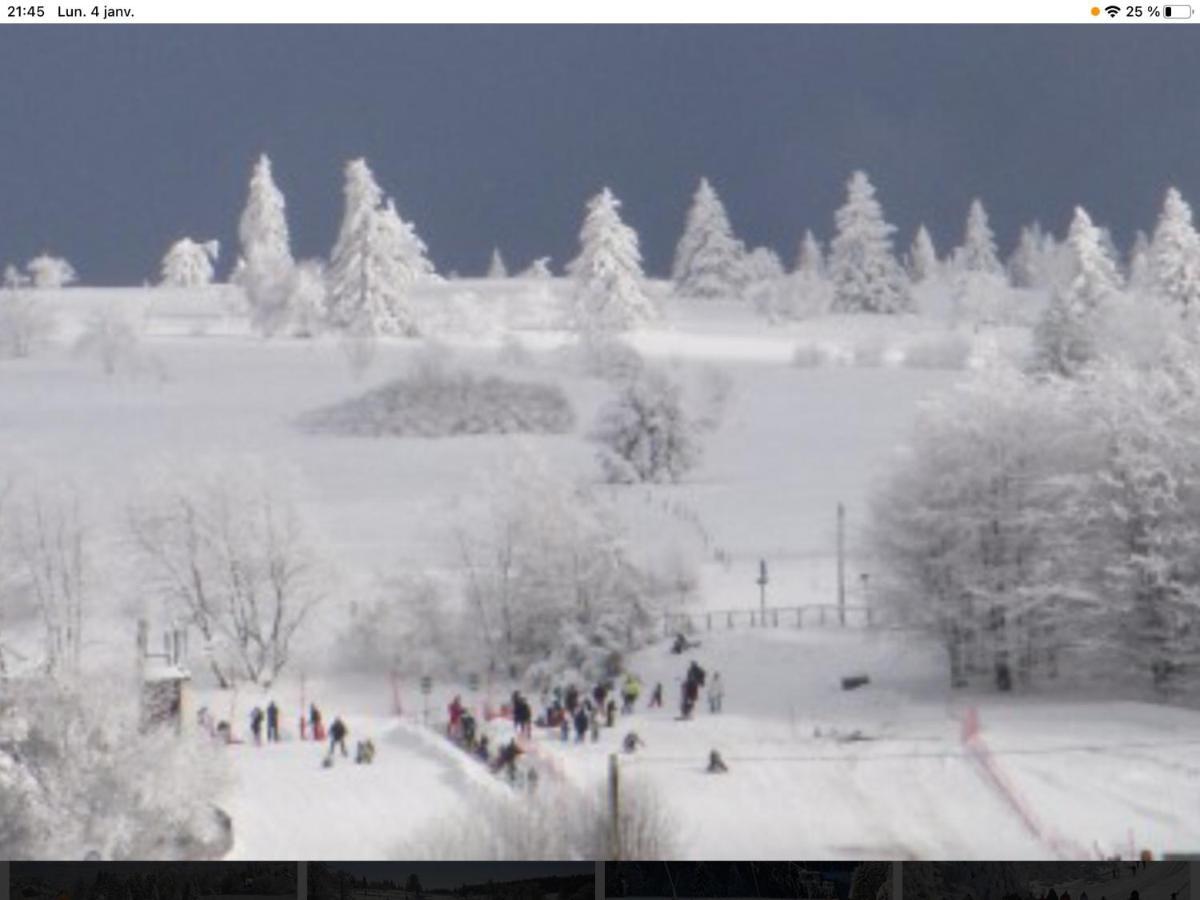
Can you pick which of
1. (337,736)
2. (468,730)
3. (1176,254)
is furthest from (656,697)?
(1176,254)

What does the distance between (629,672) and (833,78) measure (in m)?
1.99

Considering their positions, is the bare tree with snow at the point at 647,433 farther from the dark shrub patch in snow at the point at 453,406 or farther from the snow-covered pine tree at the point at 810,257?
the snow-covered pine tree at the point at 810,257

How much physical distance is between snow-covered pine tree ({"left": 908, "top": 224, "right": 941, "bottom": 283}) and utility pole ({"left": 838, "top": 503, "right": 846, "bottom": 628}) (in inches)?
31.5

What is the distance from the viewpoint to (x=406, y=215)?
7016 millimetres

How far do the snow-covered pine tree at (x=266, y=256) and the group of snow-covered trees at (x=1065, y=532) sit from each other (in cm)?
206

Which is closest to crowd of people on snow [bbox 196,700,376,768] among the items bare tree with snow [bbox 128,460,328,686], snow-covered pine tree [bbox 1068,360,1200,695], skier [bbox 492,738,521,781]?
bare tree with snow [bbox 128,460,328,686]

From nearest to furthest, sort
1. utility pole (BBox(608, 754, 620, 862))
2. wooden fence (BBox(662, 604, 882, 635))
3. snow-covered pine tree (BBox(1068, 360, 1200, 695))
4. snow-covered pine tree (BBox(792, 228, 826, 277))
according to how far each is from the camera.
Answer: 1. utility pole (BBox(608, 754, 620, 862))
2. snow-covered pine tree (BBox(1068, 360, 1200, 695))
3. wooden fence (BBox(662, 604, 882, 635))
4. snow-covered pine tree (BBox(792, 228, 826, 277))

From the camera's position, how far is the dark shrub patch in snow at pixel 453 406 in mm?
6883

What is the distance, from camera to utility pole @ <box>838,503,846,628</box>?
677cm

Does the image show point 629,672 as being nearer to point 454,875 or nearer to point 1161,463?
point 454,875

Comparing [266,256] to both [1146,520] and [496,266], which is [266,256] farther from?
[1146,520]

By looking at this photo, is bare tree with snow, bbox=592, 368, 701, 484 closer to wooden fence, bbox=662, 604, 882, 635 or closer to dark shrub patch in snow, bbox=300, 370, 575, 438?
dark shrub patch in snow, bbox=300, 370, 575, 438

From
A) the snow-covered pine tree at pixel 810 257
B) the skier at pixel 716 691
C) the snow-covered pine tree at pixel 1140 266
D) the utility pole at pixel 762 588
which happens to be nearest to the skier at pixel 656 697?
the skier at pixel 716 691

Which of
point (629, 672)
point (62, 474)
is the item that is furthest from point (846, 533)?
point (62, 474)
